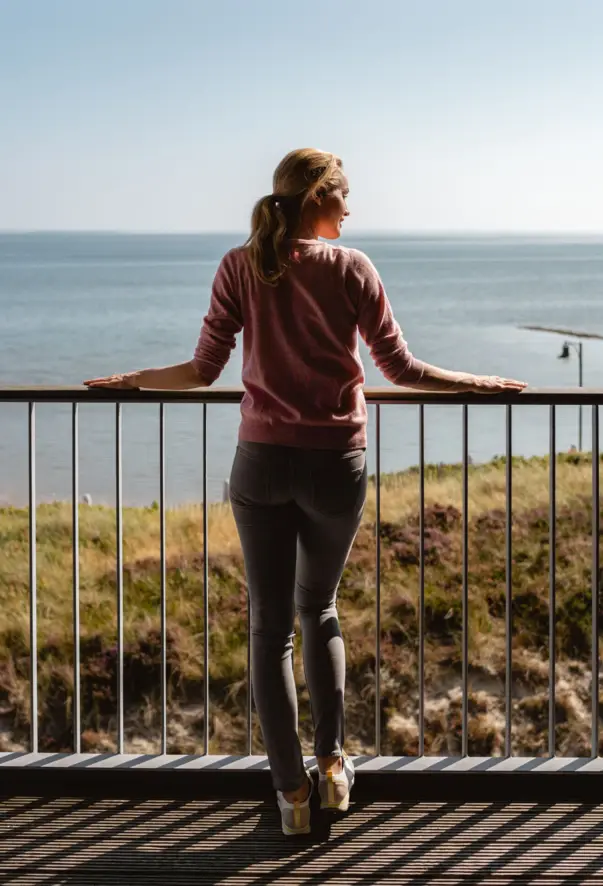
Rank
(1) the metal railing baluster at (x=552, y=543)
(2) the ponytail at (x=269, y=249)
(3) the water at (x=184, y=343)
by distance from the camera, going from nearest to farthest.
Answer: (2) the ponytail at (x=269, y=249), (1) the metal railing baluster at (x=552, y=543), (3) the water at (x=184, y=343)

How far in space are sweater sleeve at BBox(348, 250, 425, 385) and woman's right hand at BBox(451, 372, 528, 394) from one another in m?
0.14

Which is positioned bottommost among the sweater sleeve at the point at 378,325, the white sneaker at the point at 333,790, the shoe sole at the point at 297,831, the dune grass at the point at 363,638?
the dune grass at the point at 363,638

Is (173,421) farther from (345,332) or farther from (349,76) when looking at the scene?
(345,332)

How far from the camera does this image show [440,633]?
8.22 m

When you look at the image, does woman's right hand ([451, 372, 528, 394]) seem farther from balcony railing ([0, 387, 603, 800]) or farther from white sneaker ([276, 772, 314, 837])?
white sneaker ([276, 772, 314, 837])

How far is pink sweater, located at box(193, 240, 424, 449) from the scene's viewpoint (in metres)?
2.08

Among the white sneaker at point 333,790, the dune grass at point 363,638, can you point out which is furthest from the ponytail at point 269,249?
the dune grass at point 363,638

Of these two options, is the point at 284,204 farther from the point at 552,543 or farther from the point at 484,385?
the point at 552,543

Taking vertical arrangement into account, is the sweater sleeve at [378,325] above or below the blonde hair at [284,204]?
below

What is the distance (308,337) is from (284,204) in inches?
10.8

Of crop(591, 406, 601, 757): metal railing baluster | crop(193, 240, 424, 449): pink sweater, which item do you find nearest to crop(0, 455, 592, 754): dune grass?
crop(591, 406, 601, 757): metal railing baluster

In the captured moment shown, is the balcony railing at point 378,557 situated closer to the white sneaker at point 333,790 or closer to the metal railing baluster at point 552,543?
the metal railing baluster at point 552,543

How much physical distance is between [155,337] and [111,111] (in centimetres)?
1662

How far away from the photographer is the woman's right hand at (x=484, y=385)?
92.6 inches
